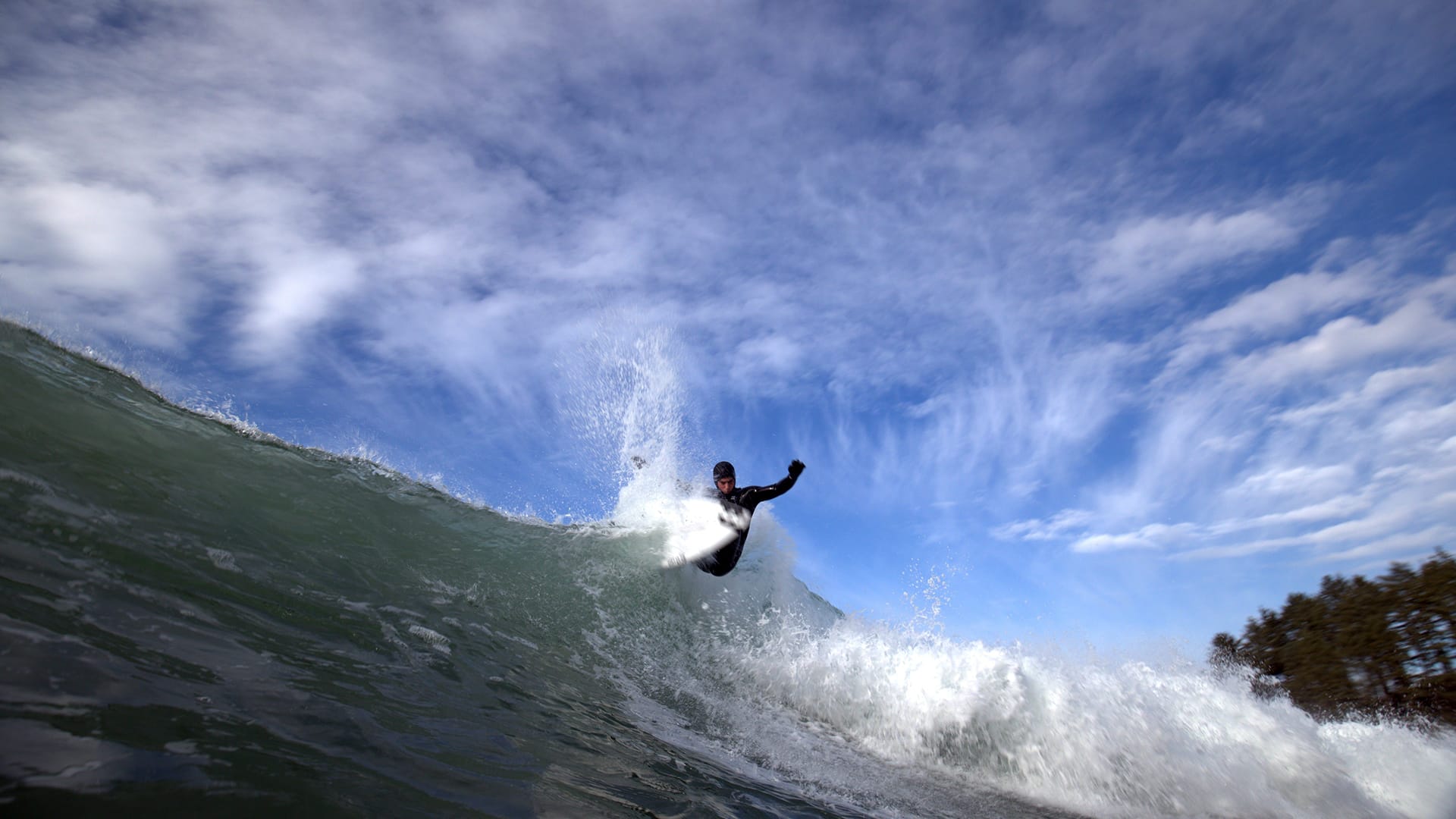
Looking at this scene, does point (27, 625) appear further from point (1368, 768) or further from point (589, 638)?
point (1368, 768)

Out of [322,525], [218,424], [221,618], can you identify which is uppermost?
[218,424]

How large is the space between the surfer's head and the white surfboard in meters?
0.26

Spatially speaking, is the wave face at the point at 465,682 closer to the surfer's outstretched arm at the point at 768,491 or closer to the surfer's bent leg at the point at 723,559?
the surfer's bent leg at the point at 723,559

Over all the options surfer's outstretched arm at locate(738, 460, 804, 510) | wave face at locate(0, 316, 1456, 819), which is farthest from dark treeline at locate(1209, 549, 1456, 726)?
surfer's outstretched arm at locate(738, 460, 804, 510)

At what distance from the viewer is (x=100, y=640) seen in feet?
8.27

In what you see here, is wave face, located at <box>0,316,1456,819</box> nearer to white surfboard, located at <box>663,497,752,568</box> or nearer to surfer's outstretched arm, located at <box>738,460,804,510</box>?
white surfboard, located at <box>663,497,752,568</box>

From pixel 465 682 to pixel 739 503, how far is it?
5915mm

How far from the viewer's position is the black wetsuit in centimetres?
956

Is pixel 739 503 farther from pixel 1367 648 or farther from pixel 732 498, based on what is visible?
pixel 1367 648

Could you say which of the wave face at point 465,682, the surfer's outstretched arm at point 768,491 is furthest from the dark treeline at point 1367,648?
the surfer's outstretched arm at point 768,491

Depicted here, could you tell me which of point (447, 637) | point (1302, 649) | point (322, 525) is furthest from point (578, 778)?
point (1302, 649)

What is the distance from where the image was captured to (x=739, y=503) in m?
9.64

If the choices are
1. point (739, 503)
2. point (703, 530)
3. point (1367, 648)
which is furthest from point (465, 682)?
point (1367, 648)

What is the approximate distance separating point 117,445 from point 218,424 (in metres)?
3.24
